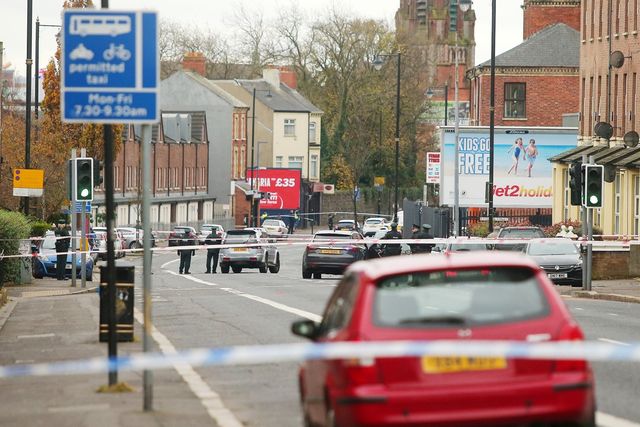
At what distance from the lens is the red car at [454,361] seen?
925 centimetres

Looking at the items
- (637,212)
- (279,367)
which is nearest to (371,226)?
(637,212)

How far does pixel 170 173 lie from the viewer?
104 m

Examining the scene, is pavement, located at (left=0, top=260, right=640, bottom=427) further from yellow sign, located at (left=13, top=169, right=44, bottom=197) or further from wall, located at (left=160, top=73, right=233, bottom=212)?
wall, located at (left=160, top=73, right=233, bottom=212)

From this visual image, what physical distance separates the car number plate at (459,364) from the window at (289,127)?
118826 millimetres

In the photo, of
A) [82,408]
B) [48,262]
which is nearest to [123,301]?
[82,408]

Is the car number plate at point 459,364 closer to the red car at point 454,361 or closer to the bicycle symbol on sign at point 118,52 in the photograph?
the red car at point 454,361

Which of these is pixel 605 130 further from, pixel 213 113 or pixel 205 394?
pixel 213 113


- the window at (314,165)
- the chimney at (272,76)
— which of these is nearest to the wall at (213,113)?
the chimney at (272,76)

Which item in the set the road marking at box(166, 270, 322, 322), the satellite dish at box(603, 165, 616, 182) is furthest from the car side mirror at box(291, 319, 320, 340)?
the satellite dish at box(603, 165, 616, 182)

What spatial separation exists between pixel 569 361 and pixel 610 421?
2891 mm

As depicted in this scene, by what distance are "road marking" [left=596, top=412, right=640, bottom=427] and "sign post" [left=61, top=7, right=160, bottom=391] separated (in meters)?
4.57

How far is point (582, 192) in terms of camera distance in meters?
33.9

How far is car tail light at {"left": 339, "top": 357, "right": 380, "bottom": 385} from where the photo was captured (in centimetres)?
931

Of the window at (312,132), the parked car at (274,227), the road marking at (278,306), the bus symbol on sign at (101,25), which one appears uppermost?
the window at (312,132)
